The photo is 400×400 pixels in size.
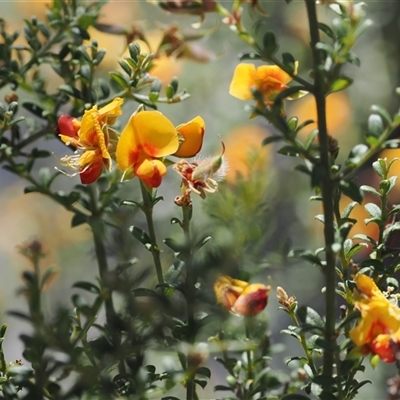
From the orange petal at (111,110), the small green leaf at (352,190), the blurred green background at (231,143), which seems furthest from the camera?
the blurred green background at (231,143)

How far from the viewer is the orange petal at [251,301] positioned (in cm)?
44

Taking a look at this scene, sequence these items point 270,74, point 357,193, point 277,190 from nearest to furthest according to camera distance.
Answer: point 357,193 < point 270,74 < point 277,190

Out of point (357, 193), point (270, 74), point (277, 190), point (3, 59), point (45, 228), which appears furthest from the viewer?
point (45, 228)

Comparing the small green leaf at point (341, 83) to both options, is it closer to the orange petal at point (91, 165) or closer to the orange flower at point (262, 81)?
the orange flower at point (262, 81)

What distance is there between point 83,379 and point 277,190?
27.1 inches

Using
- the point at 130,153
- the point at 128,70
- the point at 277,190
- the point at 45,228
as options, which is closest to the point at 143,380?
the point at 130,153

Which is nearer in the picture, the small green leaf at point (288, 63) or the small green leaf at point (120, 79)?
the small green leaf at point (288, 63)

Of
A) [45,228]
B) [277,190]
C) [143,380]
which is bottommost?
[45,228]

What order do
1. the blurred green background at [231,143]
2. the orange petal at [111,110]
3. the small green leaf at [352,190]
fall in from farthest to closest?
the blurred green background at [231,143] < the orange petal at [111,110] < the small green leaf at [352,190]

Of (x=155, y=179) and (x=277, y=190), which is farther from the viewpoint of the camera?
(x=277, y=190)

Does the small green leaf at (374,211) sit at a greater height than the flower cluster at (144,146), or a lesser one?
lesser

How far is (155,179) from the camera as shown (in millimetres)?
486

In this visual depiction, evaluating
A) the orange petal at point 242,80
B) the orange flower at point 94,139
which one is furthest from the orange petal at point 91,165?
the orange petal at point 242,80

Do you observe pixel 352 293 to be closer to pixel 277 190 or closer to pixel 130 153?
pixel 130 153
